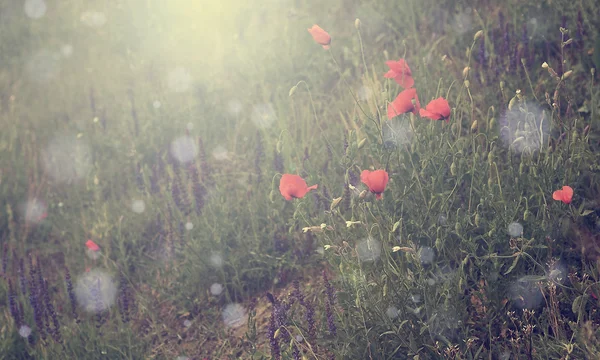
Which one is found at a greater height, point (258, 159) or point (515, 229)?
point (515, 229)

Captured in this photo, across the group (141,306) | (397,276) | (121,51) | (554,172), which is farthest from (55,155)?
(554,172)

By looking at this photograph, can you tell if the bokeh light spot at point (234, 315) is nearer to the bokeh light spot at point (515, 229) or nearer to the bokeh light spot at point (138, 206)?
the bokeh light spot at point (138, 206)

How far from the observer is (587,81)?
288cm

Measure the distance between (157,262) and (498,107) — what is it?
6.39ft

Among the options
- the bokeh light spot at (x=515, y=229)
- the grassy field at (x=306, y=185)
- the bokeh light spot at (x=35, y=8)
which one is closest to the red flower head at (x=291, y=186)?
the grassy field at (x=306, y=185)

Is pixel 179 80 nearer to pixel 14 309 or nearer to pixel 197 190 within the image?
pixel 197 190

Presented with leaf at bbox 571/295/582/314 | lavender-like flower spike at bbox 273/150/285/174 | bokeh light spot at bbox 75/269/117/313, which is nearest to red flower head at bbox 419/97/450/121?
leaf at bbox 571/295/582/314

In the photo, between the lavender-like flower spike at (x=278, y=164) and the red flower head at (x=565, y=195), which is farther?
the lavender-like flower spike at (x=278, y=164)

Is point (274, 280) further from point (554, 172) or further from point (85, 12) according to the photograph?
point (85, 12)

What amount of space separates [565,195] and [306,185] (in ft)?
3.17

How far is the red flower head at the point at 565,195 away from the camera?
204 centimetres

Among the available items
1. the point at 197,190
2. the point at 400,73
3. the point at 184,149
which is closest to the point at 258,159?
the point at 197,190

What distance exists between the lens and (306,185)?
2.38 meters

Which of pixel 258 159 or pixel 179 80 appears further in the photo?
pixel 179 80
